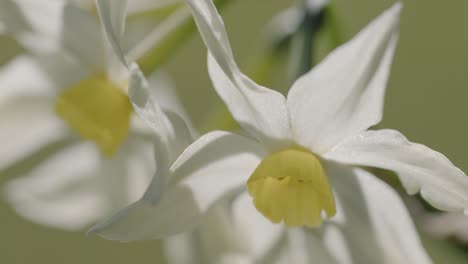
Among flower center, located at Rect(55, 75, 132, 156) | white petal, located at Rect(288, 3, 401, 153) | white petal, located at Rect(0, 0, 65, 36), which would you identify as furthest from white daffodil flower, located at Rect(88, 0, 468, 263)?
white petal, located at Rect(0, 0, 65, 36)

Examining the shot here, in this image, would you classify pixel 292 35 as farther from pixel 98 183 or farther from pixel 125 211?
pixel 125 211

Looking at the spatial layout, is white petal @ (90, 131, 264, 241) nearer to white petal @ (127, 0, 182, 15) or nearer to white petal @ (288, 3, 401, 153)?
white petal @ (288, 3, 401, 153)

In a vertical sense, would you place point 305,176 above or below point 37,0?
below

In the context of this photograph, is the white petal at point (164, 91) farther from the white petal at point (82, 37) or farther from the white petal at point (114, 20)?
the white petal at point (114, 20)

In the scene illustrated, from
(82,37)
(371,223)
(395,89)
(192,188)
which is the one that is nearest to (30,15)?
(82,37)

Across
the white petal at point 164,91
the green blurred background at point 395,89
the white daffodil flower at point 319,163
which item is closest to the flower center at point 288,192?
the white daffodil flower at point 319,163

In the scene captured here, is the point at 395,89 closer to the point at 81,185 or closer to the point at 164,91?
the point at 164,91

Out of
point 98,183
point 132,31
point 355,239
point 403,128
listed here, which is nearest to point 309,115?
point 355,239
